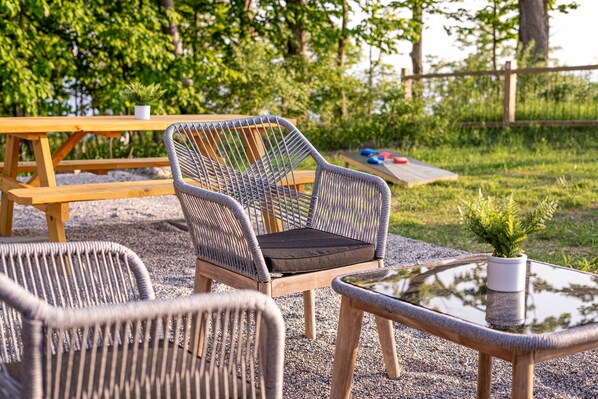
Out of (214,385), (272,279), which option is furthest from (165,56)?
(214,385)

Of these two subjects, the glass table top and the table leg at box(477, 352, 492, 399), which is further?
the table leg at box(477, 352, 492, 399)

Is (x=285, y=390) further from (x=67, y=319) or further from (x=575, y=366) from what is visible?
(x=67, y=319)

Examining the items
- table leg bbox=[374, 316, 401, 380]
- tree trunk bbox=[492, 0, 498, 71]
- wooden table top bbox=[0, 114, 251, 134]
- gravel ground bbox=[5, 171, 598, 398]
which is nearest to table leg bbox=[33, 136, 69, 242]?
wooden table top bbox=[0, 114, 251, 134]

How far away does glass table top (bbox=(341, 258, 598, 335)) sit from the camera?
6.39 ft

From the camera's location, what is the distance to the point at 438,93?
38.5ft

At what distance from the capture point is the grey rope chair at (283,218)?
266 centimetres

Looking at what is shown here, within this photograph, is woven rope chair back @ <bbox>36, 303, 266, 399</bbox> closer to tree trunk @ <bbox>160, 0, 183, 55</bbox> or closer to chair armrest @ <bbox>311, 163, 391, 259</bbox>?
chair armrest @ <bbox>311, 163, 391, 259</bbox>

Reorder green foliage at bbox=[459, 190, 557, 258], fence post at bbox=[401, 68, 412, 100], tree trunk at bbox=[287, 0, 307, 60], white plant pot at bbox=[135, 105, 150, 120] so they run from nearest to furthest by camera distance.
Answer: green foliage at bbox=[459, 190, 557, 258]
white plant pot at bbox=[135, 105, 150, 120]
fence post at bbox=[401, 68, 412, 100]
tree trunk at bbox=[287, 0, 307, 60]

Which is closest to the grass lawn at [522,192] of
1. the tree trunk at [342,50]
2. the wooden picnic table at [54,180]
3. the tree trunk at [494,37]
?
the wooden picnic table at [54,180]

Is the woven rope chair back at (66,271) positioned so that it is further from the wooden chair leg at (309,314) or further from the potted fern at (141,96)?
the potted fern at (141,96)

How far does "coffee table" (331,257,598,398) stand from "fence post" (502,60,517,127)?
8.95 meters

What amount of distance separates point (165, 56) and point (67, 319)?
9.34 metres

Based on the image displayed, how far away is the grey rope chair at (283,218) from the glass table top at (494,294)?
374mm

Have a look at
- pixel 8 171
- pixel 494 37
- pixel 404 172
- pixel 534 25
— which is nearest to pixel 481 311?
pixel 8 171
